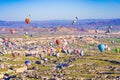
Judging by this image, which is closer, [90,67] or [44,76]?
[44,76]

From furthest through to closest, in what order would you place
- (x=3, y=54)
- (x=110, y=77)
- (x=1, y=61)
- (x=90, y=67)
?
(x=3, y=54) → (x=1, y=61) → (x=90, y=67) → (x=110, y=77)

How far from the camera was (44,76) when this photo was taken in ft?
384

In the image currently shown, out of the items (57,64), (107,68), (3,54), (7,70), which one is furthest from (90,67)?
(3,54)

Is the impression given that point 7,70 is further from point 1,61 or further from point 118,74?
point 118,74

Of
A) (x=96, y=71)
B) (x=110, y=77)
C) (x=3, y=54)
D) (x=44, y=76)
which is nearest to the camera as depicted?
(x=110, y=77)

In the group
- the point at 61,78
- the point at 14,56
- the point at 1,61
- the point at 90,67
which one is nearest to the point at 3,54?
the point at 14,56

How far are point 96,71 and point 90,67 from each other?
8.91 meters

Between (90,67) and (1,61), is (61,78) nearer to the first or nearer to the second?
(90,67)

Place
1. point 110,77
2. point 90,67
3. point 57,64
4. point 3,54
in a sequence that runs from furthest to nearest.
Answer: point 3,54
point 57,64
point 90,67
point 110,77

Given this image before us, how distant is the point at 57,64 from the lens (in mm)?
146500

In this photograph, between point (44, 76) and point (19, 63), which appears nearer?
point (44, 76)

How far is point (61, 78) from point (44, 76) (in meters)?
8.96

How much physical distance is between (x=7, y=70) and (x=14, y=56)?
114ft

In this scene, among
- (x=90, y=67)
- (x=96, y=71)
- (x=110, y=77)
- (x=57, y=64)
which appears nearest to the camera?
(x=110, y=77)
